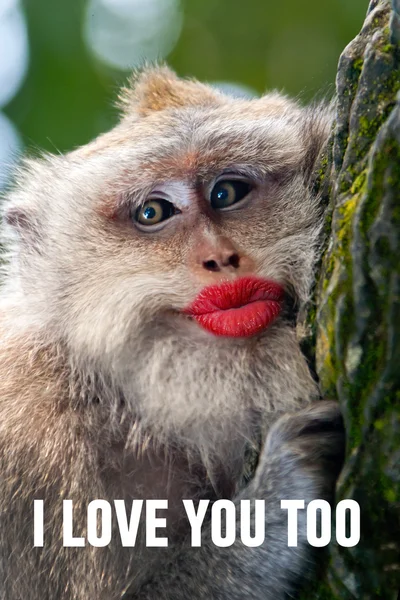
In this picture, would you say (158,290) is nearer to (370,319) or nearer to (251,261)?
(251,261)

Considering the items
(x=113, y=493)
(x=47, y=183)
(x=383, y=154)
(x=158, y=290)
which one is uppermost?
(x=47, y=183)

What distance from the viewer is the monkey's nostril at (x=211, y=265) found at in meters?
2.51

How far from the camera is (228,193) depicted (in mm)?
2789

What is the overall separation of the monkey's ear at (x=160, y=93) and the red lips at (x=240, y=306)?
127 cm

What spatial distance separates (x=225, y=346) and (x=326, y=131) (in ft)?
2.93

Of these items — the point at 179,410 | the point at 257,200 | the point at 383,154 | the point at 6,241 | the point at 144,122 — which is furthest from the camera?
the point at 6,241

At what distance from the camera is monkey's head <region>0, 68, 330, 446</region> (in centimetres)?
253

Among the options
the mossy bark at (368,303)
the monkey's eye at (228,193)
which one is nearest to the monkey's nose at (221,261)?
the monkey's eye at (228,193)

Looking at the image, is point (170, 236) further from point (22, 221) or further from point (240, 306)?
point (22, 221)

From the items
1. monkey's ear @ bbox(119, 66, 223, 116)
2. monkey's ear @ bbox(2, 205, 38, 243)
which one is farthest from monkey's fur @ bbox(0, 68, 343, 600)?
monkey's ear @ bbox(119, 66, 223, 116)

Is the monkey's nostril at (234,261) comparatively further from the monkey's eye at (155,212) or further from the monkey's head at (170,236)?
the monkey's eye at (155,212)

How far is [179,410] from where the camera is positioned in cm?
257

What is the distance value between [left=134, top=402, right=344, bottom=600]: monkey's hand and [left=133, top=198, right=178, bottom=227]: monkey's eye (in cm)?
81

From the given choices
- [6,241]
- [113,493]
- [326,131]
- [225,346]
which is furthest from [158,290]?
[6,241]
